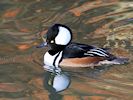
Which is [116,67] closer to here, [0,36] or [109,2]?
[0,36]

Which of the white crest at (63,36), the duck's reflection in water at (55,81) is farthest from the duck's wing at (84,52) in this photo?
the duck's reflection in water at (55,81)

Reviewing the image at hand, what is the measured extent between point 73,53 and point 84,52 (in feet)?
0.59

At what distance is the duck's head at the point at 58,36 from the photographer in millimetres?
Result: 8406

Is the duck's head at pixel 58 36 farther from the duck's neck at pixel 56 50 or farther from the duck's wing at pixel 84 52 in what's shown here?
the duck's wing at pixel 84 52

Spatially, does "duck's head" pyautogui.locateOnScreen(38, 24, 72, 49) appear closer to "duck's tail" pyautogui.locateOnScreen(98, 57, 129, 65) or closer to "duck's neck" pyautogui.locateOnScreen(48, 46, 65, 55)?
"duck's neck" pyautogui.locateOnScreen(48, 46, 65, 55)

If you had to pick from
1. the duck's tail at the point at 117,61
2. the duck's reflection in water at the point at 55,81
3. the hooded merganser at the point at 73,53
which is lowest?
the duck's reflection in water at the point at 55,81

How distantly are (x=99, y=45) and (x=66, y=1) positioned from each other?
2.79 metres

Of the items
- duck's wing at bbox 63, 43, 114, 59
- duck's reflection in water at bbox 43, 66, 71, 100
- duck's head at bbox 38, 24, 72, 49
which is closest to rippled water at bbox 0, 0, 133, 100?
duck's reflection in water at bbox 43, 66, 71, 100

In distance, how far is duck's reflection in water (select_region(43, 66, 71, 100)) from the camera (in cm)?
748

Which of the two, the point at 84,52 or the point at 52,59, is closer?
the point at 84,52

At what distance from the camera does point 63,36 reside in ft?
28.0

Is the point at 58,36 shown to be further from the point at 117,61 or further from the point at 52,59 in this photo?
the point at 117,61

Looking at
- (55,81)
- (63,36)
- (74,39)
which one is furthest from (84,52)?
(74,39)

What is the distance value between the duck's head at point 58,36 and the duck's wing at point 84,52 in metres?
0.15
